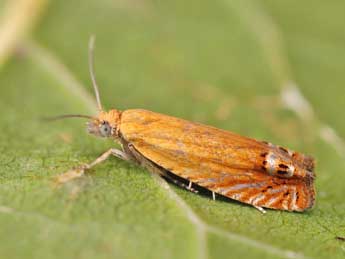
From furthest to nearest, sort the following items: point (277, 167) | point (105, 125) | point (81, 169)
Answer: point (105, 125) → point (277, 167) → point (81, 169)

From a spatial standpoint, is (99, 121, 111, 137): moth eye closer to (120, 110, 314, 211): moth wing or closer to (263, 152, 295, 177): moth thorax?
(120, 110, 314, 211): moth wing

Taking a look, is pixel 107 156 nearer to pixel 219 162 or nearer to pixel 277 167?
pixel 219 162

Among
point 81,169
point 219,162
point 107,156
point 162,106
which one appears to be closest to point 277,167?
point 219,162

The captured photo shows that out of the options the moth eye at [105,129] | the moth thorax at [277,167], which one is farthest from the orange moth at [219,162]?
the moth eye at [105,129]

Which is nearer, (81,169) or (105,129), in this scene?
(81,169)

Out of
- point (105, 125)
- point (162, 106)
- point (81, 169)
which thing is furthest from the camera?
point (162, 106)

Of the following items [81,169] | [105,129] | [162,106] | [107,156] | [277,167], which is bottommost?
[81,169]

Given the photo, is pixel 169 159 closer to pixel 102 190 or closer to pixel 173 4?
pixel 102 190

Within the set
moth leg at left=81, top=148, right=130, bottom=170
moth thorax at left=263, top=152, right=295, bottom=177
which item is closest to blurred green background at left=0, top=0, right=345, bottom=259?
moth leg at left=81, top=148, right=130, bottom=170
